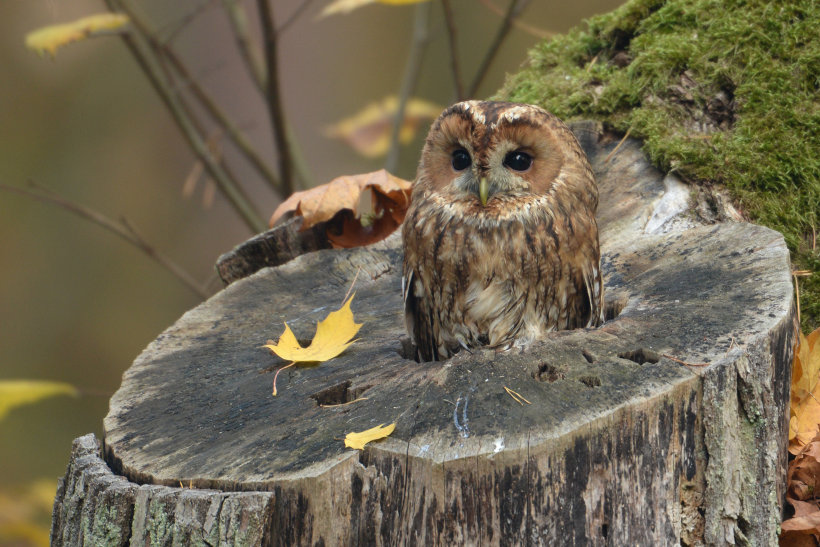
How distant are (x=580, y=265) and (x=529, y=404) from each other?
0.59 meters

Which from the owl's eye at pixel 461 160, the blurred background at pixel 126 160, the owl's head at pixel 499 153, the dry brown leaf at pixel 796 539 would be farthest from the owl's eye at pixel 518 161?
the blurred background at pixel 126 160

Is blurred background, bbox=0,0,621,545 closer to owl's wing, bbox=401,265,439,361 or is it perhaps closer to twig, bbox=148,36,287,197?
twig, bbox=148,36,287,197

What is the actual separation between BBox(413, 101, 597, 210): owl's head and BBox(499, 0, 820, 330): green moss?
0.75 meters

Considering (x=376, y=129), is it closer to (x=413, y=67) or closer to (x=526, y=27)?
(x=413, y=67)

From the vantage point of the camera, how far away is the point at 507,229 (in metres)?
2.01

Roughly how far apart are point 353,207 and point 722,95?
1.39 m


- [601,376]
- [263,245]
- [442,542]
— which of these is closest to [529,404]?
[601,376]

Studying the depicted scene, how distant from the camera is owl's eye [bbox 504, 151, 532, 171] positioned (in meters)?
2.02

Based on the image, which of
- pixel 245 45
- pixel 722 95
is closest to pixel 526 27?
pixel 722 95

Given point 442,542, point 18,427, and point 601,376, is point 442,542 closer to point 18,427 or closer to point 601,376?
point 601,376

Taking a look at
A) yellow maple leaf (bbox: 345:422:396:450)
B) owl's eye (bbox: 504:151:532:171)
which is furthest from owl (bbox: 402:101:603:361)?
yellow maple leaf (bbox: 345:422:396:450)

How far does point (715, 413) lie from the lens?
1.62m

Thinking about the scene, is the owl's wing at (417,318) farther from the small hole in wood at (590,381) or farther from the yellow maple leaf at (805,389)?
the yellow maple leaf at (805,389)

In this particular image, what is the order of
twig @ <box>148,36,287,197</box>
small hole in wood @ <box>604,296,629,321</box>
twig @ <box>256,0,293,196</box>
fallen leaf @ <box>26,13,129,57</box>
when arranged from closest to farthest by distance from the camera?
small hole in wood @ <box>604,296,629,321</box>
fallen leaf @ <box>26,13,129,57</box>
twig @ <box>256,0,293,196</box>
twig @ <box>148,36,287,197</box>
